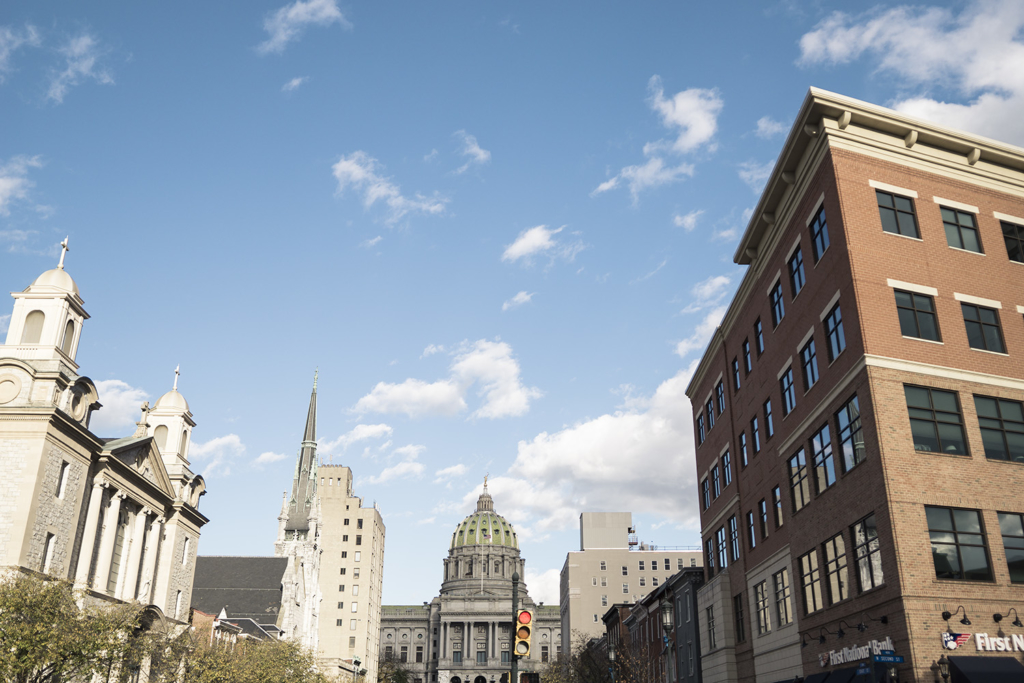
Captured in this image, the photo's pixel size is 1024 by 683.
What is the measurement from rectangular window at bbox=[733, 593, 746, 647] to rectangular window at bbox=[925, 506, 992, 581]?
60.7 feet

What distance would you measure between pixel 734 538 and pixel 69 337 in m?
35.0

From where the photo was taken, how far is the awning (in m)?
22.2

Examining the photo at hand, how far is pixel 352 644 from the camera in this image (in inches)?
5192

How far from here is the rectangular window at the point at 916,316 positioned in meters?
27.4

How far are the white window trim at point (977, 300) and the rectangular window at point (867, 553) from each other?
843cm

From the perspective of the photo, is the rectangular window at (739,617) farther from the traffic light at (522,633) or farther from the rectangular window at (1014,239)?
the traffic light at (522,633)

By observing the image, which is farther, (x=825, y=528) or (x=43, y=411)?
(x=43, y=411)

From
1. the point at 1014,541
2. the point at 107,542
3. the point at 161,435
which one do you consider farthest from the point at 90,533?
the point at 1014,541

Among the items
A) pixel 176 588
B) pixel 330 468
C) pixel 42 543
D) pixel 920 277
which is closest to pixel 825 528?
pixel 920 277

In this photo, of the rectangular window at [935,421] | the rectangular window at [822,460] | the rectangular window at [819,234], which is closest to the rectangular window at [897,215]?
the rectangular window at [819,234]

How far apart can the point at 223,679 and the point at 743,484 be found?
2954 centimetres

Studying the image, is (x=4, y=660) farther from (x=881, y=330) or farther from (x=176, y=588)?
(x=881, y=330)

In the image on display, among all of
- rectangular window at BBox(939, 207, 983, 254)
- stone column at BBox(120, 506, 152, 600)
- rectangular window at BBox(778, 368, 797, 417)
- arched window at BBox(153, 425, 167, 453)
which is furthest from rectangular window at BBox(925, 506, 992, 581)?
arched window at BBox(153, 425, 167, 453)

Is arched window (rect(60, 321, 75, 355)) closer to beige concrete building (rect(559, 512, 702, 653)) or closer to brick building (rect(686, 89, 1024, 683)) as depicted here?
brick building (rect(686, 89, 1024, 683))
